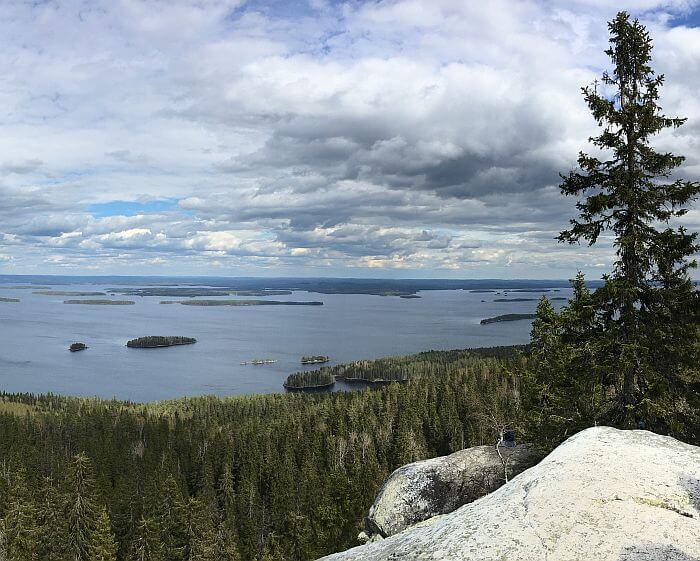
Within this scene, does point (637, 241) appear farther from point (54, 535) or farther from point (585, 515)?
point (54, 535)

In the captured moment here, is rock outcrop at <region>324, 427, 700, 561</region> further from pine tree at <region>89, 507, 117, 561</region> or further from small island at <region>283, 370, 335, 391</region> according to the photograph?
small island at <region>283, 370, 335, 391</region>

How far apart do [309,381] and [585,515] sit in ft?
607

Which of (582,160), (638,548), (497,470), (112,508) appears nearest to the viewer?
(638,548)

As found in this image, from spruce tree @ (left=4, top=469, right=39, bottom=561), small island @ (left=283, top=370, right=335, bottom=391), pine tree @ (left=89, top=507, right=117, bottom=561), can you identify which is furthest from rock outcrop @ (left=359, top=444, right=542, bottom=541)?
small island @ (left=283, top=370, right=335, bottom=391)

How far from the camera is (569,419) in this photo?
22.8m

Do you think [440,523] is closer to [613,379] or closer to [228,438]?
[613,379]

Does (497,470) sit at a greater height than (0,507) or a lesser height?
greater

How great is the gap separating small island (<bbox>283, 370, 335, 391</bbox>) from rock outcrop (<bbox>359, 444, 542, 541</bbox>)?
169 m

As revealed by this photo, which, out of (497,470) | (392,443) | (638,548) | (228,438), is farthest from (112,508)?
(638,548)

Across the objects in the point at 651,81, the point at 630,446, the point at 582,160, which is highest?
the point at 651,81

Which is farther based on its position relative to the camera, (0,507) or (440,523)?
(0,507)

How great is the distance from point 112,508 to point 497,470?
230 ft

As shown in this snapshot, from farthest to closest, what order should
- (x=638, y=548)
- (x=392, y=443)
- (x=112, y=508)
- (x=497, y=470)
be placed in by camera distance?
1. (x=392, y=443)
2. (x=112, y=508)
3. (x=497, y=470)
4. (x=638, y=548)

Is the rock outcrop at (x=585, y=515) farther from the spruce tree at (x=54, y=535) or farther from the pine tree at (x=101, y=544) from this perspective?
the spruce tree at (x=54, y=535)
